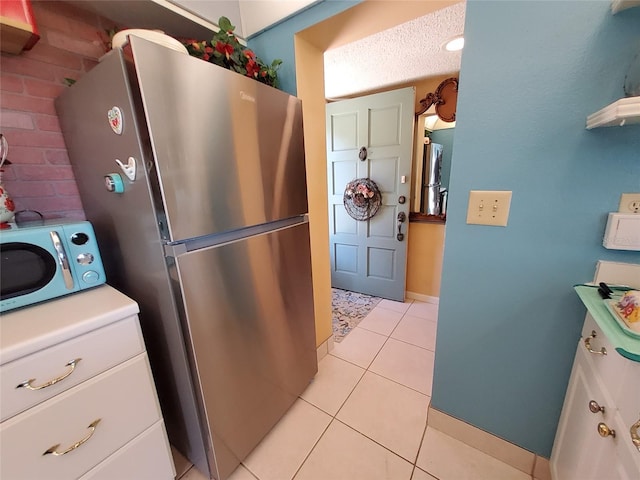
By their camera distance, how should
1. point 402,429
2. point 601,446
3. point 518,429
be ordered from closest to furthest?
point 601,446 < point 518,429 < point 402,429

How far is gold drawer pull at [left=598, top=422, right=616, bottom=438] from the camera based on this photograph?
2.00 ft

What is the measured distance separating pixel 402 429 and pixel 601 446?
87 centimetres

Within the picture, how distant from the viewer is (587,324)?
85 cm

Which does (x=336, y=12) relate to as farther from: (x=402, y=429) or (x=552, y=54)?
(x=402, y=429)

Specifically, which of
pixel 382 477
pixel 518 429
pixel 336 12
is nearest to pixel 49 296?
pixel 382 477

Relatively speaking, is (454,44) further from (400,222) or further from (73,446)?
(73,446)

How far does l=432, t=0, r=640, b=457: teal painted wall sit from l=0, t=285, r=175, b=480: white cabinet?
128 cm

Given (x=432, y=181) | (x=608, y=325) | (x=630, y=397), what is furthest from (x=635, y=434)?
(x=432, y=181)

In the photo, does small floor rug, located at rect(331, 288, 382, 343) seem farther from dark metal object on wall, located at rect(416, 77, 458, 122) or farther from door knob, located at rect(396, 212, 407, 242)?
dark metal object on wall, located at rect(416, 77, 458, 122)

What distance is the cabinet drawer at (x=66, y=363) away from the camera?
63 centimetres

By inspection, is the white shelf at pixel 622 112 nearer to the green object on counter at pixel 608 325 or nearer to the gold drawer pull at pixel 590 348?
the green object on counter at pixel 608 325

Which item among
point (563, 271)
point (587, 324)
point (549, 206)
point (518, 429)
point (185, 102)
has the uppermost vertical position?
point (185, 102)

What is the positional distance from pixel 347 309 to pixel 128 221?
6.94ft

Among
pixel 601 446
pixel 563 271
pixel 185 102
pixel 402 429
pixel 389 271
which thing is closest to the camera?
pixel 601 446
